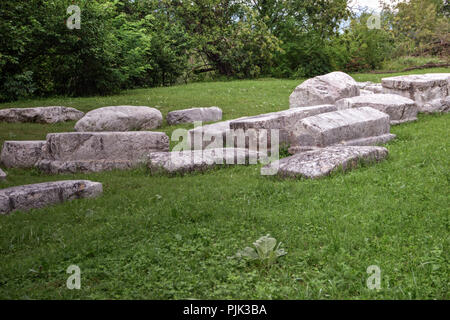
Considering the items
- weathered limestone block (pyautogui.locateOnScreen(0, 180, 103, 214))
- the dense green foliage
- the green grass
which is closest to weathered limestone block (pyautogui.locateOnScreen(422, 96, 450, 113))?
the dense green foliage

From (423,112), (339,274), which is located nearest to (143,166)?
(339,274)

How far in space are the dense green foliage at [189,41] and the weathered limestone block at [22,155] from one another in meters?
4.64

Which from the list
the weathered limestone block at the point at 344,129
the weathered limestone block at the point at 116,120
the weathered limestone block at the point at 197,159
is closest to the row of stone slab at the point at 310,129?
the weathered limestone block at the point at 344,129

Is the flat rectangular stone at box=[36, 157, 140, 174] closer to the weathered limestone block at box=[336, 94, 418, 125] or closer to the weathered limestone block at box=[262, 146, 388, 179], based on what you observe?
the weathered limestone block at box=[262, 146, 388, 179]

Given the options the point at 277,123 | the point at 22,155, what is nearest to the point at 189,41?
the point at 277,123

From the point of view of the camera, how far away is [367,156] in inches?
316

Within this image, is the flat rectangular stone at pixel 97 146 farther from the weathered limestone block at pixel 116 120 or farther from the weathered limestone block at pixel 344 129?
the weathered limestone block at pixel 344 129

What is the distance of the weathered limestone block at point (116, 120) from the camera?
40.6ft

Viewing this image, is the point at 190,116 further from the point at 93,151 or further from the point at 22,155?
the point at 22,155

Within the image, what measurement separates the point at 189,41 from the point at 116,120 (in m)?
14.9

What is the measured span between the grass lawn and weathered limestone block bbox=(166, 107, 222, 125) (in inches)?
220

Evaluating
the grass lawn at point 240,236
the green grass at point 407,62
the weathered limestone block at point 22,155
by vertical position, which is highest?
the green grass at point 407,62
